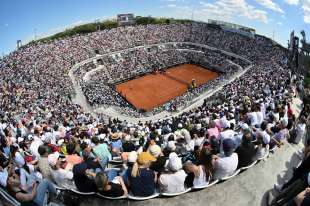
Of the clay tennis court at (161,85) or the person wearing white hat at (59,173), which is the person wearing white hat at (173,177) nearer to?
the person wearing white hat at (59,173)

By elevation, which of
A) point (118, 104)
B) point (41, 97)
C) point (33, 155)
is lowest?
point (118, 104)

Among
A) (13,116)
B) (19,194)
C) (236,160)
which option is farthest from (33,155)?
(13,116)

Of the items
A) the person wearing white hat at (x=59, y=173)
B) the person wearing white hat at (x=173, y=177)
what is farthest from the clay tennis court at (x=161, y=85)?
the person wearing white hat at (x=173, y=177)

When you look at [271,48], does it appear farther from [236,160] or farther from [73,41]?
[236,160]

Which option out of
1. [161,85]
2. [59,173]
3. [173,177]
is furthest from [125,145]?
[161,85]

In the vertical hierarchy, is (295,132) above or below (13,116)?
above

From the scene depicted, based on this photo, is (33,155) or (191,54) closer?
(33,155)

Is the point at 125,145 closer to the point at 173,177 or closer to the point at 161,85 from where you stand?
the point at 173,177
